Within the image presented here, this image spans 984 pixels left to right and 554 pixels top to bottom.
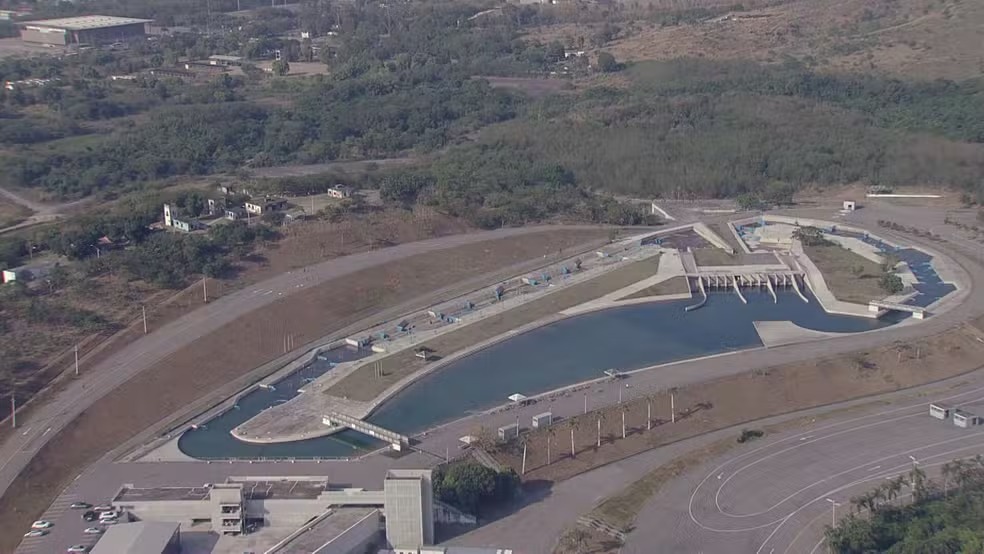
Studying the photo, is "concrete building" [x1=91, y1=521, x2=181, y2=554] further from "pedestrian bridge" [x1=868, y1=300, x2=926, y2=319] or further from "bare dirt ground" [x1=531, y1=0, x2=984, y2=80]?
"bare dirt ground" [x1=531, y1=0, x2=984, y2=80]

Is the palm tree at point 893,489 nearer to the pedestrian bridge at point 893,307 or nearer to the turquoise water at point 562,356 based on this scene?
the turquoise water at point 562,356

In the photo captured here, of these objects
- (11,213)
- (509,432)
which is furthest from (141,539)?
(11,213)

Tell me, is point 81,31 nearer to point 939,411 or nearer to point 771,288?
point 771,288

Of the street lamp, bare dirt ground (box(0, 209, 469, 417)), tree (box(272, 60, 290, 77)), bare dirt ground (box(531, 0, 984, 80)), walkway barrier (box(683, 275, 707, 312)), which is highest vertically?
bare dirt ground (box(531, 0, 984, 80))

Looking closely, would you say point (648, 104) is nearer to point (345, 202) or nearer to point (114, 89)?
point (345, 202)

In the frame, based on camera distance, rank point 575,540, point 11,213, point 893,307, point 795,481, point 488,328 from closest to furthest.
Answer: point 575,540, point 795,481, point 488,328, point 893,307, point 11,213

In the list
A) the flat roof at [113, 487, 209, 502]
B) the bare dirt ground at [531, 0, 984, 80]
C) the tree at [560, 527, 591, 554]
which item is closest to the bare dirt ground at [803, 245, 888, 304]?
the tree at [560, 527, 591, 554]

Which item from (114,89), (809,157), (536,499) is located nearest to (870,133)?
(809,157)

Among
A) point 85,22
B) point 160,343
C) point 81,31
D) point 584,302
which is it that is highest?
point 85,22
